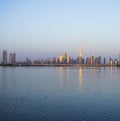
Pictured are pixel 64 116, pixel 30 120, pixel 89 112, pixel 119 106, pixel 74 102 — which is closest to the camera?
pixel 30 120

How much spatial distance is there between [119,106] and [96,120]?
5.90m

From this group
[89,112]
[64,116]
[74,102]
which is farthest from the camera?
[74,102]

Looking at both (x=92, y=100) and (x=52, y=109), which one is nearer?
(x=52, y=109)

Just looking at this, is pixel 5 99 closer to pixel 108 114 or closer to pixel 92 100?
pixel 92 100

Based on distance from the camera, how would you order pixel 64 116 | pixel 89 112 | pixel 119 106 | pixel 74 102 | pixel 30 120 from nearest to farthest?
pixel 30 120 → pixel 64 116 → pixel 89 112 → pixel 119 106 → pixel 74 102

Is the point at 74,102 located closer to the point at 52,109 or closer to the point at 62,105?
the point at 62,105

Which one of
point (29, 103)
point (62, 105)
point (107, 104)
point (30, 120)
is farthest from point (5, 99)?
point (107, 104)

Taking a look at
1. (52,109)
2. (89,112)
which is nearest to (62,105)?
(52,109)

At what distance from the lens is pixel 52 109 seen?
22375mm

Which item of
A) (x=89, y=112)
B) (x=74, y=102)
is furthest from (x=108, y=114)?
(x=74, y=102)

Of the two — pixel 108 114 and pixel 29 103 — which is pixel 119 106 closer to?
pixel 108 114

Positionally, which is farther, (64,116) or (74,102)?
(74,102)

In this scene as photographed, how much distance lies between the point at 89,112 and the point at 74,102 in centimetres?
458

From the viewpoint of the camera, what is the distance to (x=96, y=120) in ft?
62.6
